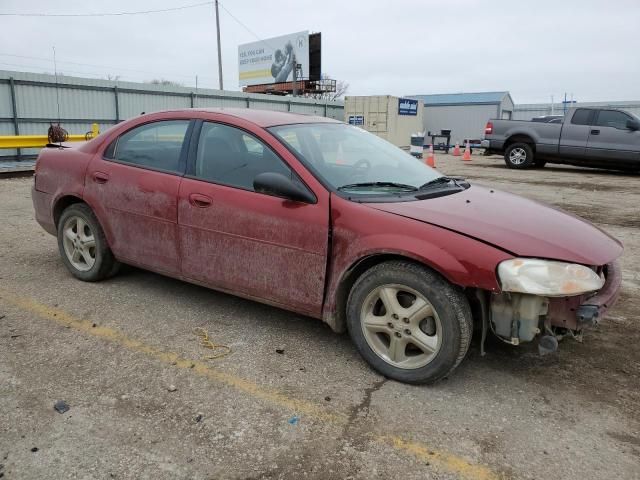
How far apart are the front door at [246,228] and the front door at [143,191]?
Answer: 16cm

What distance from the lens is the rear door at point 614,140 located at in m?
13.4

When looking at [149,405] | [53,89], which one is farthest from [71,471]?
[53,89]

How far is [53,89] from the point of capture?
1675 centimetres

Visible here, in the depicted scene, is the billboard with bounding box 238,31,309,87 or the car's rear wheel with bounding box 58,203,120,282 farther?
the billboard with bounding box 238,31,309,87

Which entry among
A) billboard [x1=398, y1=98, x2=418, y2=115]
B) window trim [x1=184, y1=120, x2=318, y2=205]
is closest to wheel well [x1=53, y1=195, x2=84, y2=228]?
window trim [x1=184, y1=120, x2=318, y2=205]

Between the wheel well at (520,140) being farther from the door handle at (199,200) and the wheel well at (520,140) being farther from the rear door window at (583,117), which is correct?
the door handle at (199,200)

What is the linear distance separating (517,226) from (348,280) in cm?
102

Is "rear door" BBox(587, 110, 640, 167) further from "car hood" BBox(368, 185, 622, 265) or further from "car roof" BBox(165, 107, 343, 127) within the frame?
"car roof" BBox(165, 107, 343, 127)

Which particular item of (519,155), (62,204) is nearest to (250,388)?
(62,204)

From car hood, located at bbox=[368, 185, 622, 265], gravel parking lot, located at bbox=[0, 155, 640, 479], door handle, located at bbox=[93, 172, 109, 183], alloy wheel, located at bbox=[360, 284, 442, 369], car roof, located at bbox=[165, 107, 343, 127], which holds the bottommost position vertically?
gravel parking lot, located at bbox=[0, 155, 640, 479]

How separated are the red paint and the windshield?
0.13 m

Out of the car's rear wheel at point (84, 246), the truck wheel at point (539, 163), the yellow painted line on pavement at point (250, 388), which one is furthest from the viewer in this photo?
the truck wheel at point (539, 163)

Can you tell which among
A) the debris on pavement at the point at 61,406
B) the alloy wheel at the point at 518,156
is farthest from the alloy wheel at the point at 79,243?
the alloy wheel at the point at 518,156

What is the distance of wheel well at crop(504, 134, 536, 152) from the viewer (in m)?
15.0
